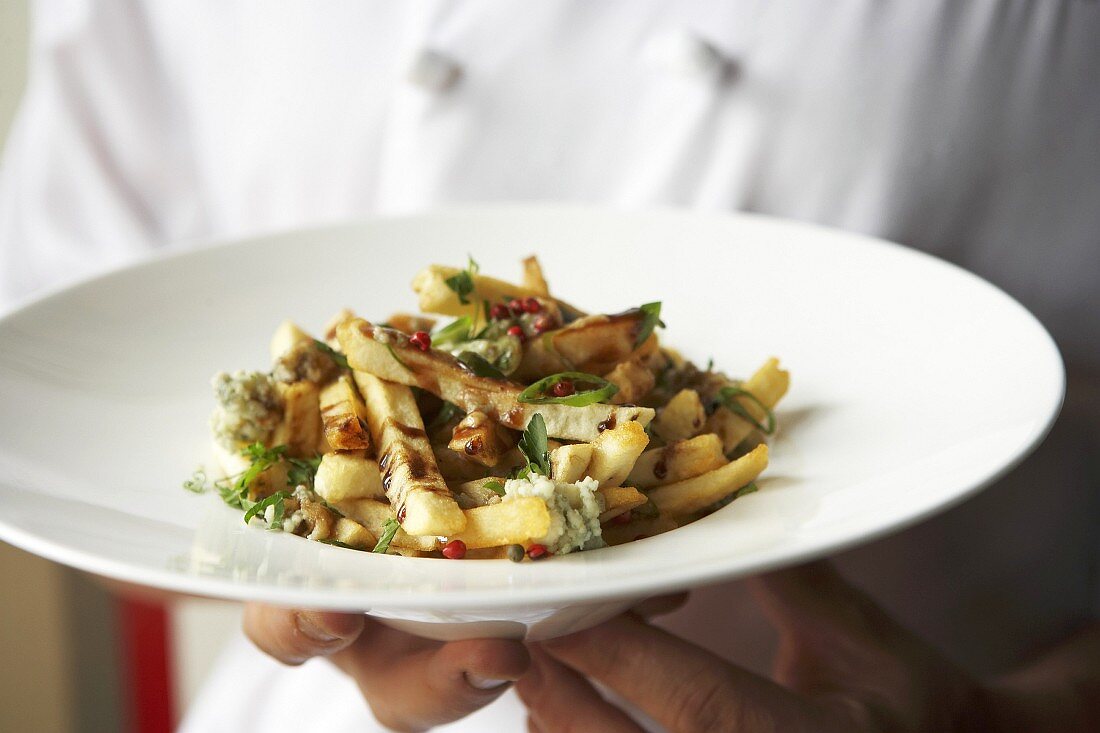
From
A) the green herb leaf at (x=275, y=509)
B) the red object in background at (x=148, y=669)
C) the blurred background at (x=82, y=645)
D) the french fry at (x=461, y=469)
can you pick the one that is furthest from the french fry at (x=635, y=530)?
the red object in background at (x=148, y=669)

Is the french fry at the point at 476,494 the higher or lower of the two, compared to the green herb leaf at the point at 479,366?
lower

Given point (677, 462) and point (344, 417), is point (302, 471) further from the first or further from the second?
point (677, 462)

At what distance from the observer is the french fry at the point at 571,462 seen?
1.22m

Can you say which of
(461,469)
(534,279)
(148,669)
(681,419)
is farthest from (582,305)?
(148,669)

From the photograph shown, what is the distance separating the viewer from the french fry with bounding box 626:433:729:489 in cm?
136

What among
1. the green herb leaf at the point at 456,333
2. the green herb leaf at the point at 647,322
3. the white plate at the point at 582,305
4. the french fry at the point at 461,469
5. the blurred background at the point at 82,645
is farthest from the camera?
the blurred background at the point at 82,645

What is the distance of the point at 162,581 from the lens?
38.9 inches

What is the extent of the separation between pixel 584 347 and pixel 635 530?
0.31 m

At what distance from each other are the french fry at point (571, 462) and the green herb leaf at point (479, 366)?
9.5 inches

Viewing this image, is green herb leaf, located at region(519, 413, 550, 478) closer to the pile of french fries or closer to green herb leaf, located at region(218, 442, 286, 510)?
the pile of french fries

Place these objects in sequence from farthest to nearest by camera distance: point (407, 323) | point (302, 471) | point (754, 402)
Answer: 1. point (407, 323)
2. point (754, 402)
3. point (302, 471)

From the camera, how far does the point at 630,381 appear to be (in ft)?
4.84

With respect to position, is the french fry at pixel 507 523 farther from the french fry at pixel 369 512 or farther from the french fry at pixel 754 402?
the french fry at pixel 754 402

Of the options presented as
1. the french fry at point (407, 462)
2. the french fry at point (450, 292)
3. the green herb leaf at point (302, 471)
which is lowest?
the green herb leaf at point (302, 471)
